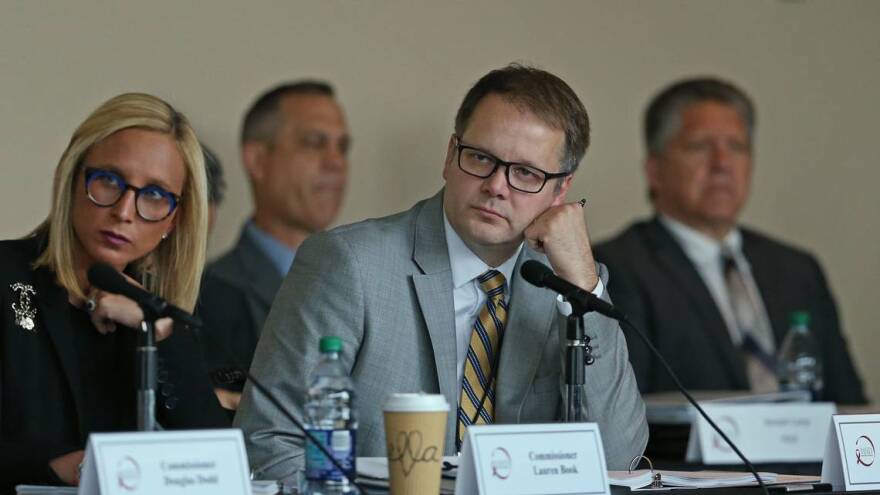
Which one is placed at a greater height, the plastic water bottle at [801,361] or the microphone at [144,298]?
the microphone at [144,298]

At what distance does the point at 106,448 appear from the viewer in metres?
1.76

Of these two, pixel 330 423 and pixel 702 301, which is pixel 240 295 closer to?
pixel 702 301

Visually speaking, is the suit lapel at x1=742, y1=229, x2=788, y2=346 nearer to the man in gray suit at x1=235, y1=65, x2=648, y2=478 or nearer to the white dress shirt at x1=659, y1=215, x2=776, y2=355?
the white dress shirt at x1=659, y1=215, x2=776, y2=355

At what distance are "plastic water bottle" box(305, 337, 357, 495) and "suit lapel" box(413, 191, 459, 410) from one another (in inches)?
13.2

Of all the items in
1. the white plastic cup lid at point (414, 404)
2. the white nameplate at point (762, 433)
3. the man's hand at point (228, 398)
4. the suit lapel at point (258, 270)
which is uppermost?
the suit lapel at point (258, 270)

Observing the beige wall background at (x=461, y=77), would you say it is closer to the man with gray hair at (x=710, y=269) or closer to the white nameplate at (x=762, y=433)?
the man with gray hair at (x=710, y=269)

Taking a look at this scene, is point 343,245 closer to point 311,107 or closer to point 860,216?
point 311,107

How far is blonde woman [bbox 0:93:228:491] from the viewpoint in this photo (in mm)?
2654

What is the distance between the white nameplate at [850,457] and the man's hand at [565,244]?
22.1 inches

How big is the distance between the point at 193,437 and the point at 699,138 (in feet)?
13.0

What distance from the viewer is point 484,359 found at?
2.71m

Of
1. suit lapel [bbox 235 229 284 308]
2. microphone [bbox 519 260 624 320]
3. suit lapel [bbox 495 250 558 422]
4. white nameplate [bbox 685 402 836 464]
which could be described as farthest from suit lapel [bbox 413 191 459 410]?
suit lapel [bbox 235 229 284 308]

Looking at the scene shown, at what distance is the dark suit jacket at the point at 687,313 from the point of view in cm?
493

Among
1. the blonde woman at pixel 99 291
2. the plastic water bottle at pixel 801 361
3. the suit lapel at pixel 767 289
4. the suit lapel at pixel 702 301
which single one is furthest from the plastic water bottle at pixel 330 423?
A: the suit lapel at pixel 767 289
